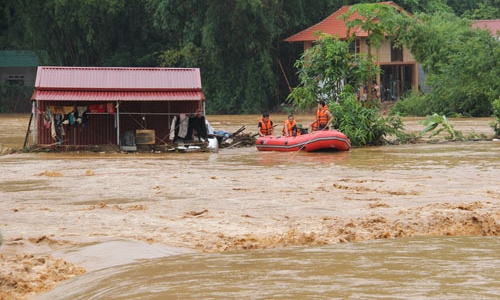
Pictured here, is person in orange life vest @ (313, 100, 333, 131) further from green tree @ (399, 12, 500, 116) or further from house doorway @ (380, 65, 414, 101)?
house doorway @ (380, 65, 414, 101)

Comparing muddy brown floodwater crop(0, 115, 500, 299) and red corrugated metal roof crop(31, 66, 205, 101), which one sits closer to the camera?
muddy brown floodwater crop(0, 115, 500, 299)

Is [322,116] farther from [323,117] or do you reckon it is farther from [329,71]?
[329,71]

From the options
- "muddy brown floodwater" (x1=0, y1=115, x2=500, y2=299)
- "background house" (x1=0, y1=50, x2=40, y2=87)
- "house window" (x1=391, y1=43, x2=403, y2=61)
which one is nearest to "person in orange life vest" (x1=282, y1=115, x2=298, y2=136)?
"muddy brown floodwater" (x1=0, y1=115, x2=500, y2=299)

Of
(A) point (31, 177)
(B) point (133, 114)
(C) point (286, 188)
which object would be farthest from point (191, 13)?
(C) point (286, 188)

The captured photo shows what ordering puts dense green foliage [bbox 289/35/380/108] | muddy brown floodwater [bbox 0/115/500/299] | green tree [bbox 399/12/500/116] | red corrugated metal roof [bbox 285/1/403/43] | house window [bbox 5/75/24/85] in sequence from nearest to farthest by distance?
muddy brown floodwater [bbox 0/115/500/299], dense green foliage [bbox 289/35/380/108], green tree [bbox 399/12/500/116], red corrugated metal roof [bbox 285/1/403/43], house window [bbox 5/75/24/85]

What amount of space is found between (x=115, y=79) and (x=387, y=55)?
26.4 m

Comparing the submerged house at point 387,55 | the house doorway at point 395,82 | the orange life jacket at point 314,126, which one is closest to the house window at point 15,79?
the submerged house at point 387,55

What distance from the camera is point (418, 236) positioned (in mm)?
11281

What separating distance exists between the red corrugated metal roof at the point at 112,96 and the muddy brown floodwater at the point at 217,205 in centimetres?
217

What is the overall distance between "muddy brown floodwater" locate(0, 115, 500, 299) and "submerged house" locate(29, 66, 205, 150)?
2.35 m

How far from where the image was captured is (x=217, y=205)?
45.2ft

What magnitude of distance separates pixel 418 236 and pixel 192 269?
3375mm

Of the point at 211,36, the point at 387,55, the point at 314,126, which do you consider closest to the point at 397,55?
the point at 387,55

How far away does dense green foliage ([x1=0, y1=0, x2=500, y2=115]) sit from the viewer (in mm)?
44125
